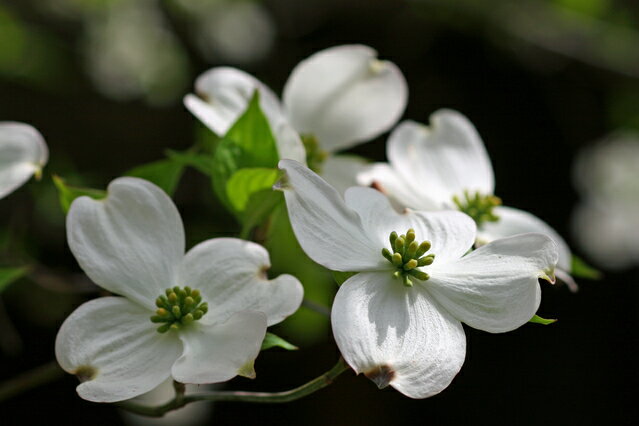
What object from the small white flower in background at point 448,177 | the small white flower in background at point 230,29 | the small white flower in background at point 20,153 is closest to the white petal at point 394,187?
the small white flower in background at point 448,177

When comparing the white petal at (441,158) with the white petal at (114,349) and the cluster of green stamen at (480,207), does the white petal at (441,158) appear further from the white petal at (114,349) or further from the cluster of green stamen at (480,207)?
the white petal at (114,349)

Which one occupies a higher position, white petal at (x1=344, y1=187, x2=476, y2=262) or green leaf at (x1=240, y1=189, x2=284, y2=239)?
white petal at (x1=344, y1=187, x2=476, y2=262)

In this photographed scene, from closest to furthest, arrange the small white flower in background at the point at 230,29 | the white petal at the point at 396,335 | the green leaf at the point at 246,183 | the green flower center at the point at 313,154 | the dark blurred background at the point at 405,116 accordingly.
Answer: the white petal at the point at 396,335, the green leaf at the point at 246,183, the green flower center at the point at 313,154, the dark blurred background at the point at 405,116, the small white flower in background at the point at 230,29

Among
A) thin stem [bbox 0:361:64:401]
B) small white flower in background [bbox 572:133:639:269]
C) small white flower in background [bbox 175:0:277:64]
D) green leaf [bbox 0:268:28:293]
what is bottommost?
small white flower in background [bbox 572:133:639:269]

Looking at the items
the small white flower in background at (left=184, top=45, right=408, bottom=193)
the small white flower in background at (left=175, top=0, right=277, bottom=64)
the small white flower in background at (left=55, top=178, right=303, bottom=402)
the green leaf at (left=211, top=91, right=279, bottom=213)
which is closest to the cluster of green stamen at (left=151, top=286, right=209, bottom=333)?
the small white flower in background at (left=55, top=178, right=303, bottom=402)

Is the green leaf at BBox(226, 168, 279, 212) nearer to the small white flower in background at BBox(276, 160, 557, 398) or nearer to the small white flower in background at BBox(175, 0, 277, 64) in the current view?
the small white flower in background at BBox(276, 160, 557, 398)

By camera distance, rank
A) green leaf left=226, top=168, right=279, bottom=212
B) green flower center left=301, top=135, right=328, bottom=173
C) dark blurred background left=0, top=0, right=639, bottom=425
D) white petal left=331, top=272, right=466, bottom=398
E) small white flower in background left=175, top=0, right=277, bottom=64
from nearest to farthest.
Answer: white petal left=331, top=272, right=466, bottom=398 → green leaf left=226, top=168, right=279, bottom=212 → green flower center left=301, top=135, right=328, bottom=173 → dark blurred background left=0, top=0, right=639, bottom=425 → small white flower in background left=175, top=0, right=277, bottom=64
